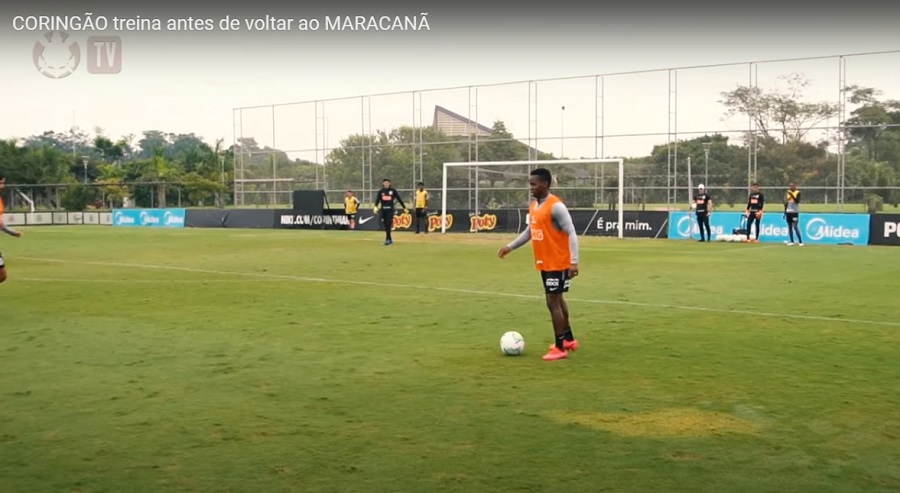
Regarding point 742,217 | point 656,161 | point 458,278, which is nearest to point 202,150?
point 656,161

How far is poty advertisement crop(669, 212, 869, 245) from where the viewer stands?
27.7 metres

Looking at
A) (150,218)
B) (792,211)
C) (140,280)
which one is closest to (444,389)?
(140,280)

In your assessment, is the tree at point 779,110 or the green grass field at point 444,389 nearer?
the green grass field at point 444,389

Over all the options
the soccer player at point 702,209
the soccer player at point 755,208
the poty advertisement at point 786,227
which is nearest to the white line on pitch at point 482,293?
the soccer player at point 702,209

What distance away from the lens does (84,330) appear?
416 inches

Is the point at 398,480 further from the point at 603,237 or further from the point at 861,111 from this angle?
the point at 861,111

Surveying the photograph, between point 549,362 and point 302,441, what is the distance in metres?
3.35

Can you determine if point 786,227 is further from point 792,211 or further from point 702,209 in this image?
point 702,209

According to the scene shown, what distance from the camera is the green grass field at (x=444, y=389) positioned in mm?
5164

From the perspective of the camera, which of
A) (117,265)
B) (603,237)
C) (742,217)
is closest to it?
(117,265)

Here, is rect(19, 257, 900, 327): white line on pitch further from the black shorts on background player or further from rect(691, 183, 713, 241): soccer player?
rect(691, 183, 713, 241): soccer player

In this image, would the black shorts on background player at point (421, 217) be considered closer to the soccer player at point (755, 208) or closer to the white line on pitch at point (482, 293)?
the soccer player at point (755, 208)

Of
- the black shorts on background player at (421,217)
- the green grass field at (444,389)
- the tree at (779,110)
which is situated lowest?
the green grass field at (444,389)

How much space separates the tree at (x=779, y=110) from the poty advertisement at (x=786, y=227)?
418cm
